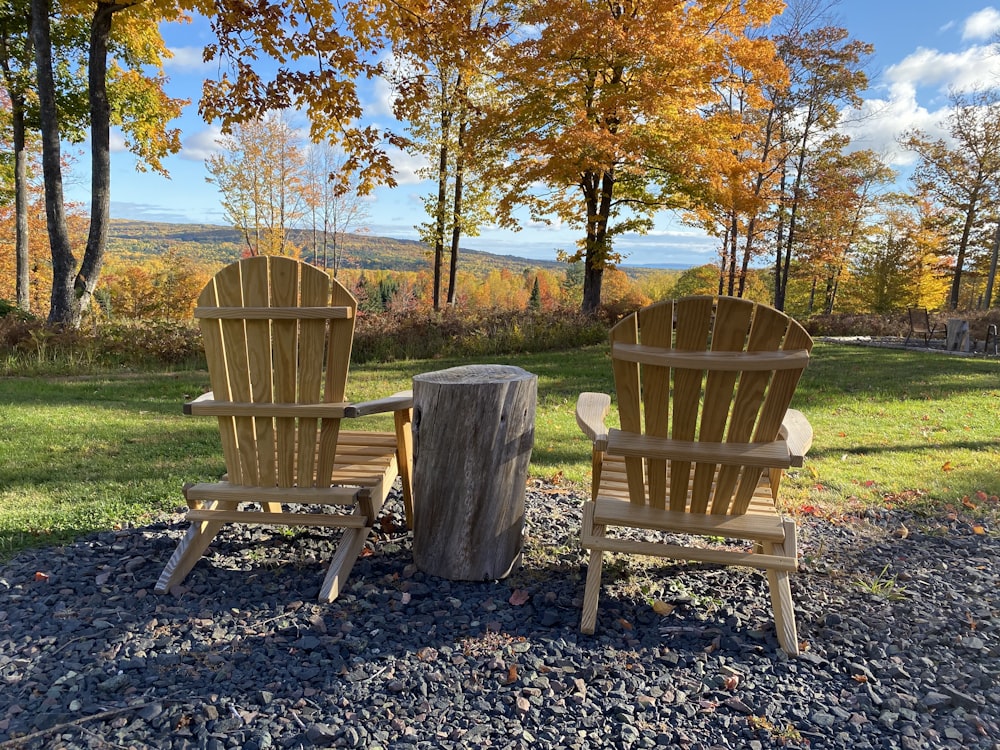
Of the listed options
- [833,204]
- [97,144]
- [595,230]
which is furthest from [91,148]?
[833,204]

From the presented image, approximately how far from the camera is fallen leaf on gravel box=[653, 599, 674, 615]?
7.70 feet

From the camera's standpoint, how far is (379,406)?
8.30ft

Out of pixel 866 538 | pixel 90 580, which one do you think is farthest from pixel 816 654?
pixel 90 580

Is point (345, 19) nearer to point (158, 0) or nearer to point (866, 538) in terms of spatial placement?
point (158, 0)

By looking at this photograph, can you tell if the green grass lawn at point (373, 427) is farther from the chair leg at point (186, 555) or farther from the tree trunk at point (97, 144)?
the tree trunk at point (97, 144)

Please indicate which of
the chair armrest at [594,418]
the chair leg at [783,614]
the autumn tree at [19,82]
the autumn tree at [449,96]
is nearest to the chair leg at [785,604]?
the chair leg at [783,614]

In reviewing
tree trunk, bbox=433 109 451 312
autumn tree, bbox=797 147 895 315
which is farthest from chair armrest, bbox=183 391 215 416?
autumn tree, bbox=797 147 895 315

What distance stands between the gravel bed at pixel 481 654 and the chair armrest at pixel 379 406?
2.27ft

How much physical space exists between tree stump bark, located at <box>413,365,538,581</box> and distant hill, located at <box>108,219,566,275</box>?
87.8ft

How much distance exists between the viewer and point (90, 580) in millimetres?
2455

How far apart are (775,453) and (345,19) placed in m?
6.74

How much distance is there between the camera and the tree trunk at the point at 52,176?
9922mm

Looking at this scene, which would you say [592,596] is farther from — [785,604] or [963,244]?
[963,244]

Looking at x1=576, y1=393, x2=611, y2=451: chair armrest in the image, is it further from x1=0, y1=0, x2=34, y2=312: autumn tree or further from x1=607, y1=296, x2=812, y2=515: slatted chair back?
x1=0, y1=0, x2=34, y2=312: autumn tree
